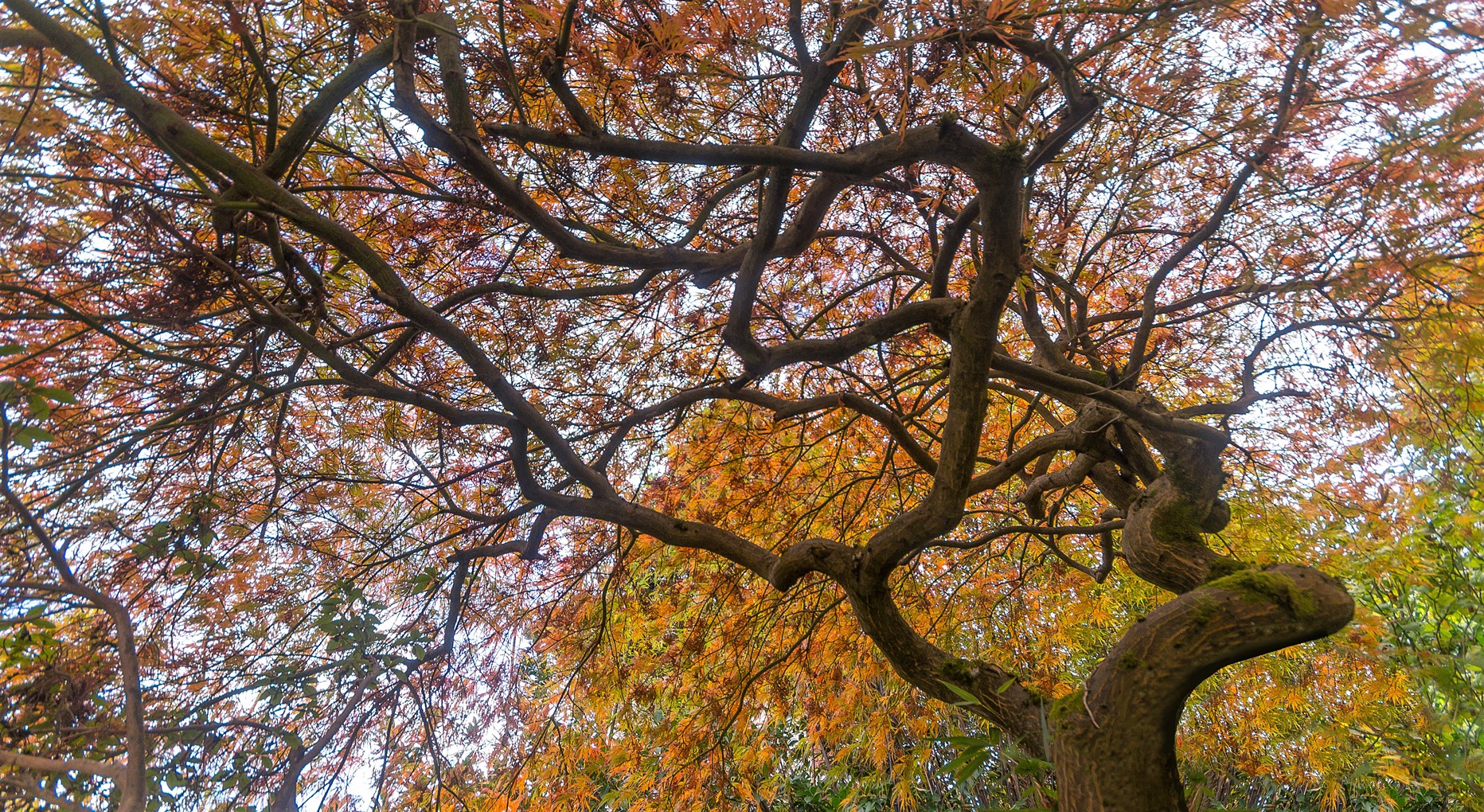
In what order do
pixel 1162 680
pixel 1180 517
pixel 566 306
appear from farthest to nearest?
1. pixel 566 306
2. pixel 1180 517
3. pixel 1162 680

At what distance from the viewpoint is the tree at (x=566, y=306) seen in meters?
1.79

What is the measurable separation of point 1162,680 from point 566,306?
2.56 meters

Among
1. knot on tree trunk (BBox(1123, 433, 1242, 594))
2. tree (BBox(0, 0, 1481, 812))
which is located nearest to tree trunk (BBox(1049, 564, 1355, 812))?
tree (BBox(0, 0, 1481, 812))

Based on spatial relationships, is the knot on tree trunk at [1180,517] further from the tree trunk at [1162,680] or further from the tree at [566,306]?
the tree trunk at [1162,680]

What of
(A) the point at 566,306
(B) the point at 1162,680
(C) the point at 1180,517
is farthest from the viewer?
(A) the point at 566,306

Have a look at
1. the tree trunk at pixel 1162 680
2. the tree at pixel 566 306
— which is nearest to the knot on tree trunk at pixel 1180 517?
the tree at pixel 566 306

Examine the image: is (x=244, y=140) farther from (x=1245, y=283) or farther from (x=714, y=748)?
(x=1245, y=283)

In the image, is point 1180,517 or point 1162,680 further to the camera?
point 1180,517

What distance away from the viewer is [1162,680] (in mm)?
→ 2137

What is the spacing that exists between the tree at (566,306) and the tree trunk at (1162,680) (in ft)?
0.04

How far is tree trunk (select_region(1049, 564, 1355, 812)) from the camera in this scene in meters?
2.06

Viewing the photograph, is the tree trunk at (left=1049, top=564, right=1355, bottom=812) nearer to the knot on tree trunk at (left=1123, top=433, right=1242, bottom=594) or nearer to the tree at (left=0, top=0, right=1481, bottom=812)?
the tree at (left=0, top=0, right=1481, bottom=812)

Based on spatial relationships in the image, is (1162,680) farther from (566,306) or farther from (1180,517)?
(566,306)

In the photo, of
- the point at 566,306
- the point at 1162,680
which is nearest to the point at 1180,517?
the point at 1162,680
